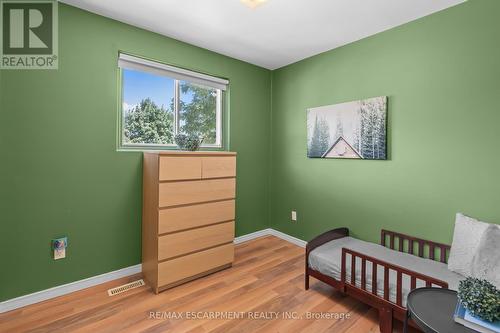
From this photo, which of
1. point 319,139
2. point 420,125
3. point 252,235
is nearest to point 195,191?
point 252,235

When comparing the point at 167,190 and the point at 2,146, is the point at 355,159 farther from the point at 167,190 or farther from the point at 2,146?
the point at 2,146

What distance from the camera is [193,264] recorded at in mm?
2367

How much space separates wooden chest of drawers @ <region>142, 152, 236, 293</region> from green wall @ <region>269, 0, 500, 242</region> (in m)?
1.21

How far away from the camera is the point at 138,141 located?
2.59 m

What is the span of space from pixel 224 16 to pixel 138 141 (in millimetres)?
1501

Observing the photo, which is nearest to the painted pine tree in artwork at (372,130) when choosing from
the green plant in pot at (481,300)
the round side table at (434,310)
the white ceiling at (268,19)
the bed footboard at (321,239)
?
the white ceiling at (268,19)

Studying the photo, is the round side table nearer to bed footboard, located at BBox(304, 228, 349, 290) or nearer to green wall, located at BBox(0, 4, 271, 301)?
bed footboard, located at BBox(304, 228, 349, 290)

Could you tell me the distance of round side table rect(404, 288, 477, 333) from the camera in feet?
3.66

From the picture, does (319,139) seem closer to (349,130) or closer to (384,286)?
(349,130)

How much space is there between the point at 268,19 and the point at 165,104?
140cm

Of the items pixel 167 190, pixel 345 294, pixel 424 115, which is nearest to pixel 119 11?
pixel 167 190

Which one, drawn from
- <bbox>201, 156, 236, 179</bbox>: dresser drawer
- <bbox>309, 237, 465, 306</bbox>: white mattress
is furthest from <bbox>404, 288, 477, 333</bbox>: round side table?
<bbox>201, 156, 236, 179</bbox>: dresser drawer

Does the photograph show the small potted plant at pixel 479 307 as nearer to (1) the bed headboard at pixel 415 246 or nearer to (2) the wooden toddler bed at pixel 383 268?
(2) the wooden toddler bed at pixel 383 268

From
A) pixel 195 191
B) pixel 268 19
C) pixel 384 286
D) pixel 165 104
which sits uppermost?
pixel 268 19
